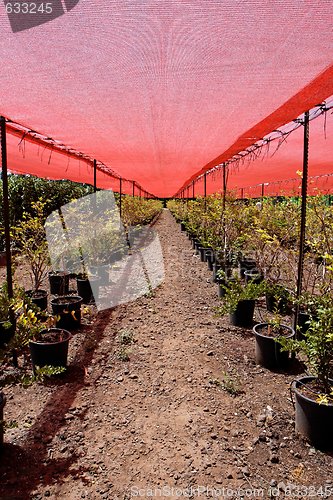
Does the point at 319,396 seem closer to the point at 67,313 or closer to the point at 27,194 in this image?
the point at 67,313

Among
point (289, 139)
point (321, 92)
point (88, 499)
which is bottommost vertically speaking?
point (88, 499)

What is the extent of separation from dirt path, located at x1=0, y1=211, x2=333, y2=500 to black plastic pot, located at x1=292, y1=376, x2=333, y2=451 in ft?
0.22

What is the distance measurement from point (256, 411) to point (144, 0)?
8.65 ft

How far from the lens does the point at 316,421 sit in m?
2.28

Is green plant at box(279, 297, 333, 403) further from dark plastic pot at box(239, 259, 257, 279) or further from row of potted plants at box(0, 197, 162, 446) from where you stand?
dark plastic pot at box(239, 259, 257, 279)

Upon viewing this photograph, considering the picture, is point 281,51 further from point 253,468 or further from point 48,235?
point 48,235

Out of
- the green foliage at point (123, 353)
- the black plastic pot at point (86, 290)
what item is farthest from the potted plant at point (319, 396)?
the black plastic pot at point (86, 290)

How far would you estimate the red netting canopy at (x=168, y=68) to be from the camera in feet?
5.17

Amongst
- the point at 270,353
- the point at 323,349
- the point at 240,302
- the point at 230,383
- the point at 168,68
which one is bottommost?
the point at 230,383

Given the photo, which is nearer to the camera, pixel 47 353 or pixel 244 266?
pixel 47 353

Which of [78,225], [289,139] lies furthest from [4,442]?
[289,139]

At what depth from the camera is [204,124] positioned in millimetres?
3570

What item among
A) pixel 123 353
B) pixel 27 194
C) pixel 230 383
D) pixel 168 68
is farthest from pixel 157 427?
pixel 27 194

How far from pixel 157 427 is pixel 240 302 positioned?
6.98 feet
